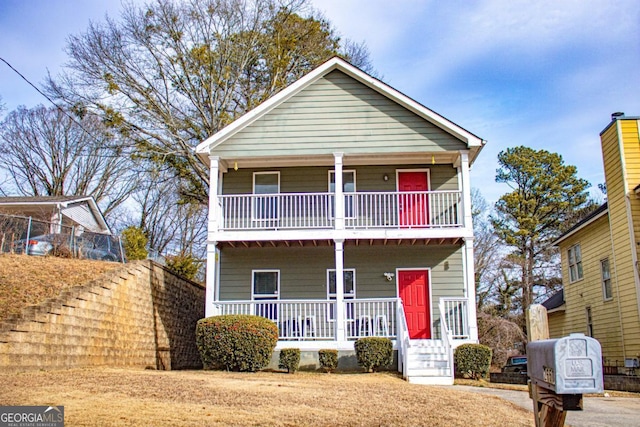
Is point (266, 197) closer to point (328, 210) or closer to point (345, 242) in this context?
point (328, 210)

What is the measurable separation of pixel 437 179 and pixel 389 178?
57.9 inches

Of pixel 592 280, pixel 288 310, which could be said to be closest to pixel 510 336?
pixel 592 280

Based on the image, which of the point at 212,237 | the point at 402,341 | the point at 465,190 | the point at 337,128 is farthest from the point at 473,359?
the point at 212,237

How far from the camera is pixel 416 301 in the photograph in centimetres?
1706

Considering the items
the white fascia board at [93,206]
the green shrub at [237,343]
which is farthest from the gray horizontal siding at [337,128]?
the white fascia board at [93,206]

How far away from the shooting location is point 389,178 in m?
18.0

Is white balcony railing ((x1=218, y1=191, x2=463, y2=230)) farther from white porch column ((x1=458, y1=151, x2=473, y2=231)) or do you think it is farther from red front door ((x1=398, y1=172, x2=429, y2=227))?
white porch column ((x1=458, y1=151, x2=473, y2=231))

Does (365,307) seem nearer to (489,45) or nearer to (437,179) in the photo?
(437,179)

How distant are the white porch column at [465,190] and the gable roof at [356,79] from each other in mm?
370

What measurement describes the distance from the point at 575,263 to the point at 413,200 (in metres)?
8.30

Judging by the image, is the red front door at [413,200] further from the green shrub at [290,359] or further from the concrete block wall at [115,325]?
the concrete block wall at [115,325]

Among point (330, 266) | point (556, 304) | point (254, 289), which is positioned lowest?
point (556, 304)

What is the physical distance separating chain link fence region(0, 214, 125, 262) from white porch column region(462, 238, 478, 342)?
1223 centimetres

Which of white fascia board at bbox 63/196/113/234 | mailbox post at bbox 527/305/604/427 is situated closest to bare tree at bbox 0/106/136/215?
white fascia board at bbox 63/196/113/234
